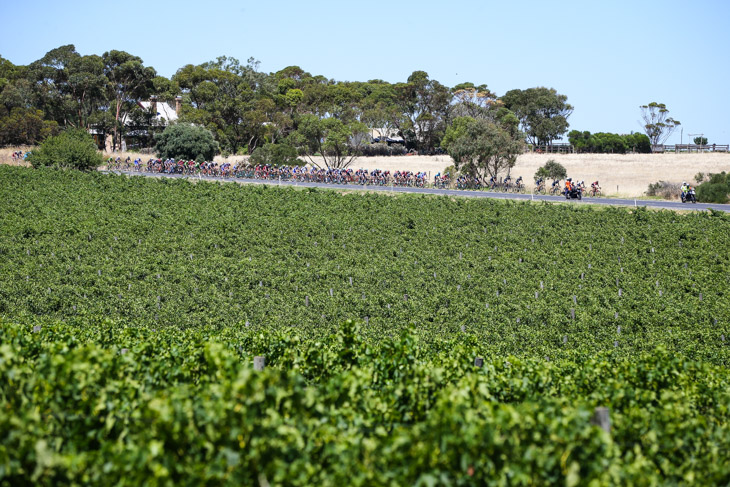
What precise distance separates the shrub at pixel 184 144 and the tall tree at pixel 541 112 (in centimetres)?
5980

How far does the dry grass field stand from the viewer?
227ft

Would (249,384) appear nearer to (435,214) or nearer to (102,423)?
(102,423)

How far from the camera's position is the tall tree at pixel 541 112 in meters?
113

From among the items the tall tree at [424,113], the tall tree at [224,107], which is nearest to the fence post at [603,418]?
the tall tree at [224,107]

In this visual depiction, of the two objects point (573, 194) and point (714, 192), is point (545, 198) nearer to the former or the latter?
point (573, 194)

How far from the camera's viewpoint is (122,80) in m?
92.1

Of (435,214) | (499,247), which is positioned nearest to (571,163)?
(435,214)

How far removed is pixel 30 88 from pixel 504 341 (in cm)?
8516

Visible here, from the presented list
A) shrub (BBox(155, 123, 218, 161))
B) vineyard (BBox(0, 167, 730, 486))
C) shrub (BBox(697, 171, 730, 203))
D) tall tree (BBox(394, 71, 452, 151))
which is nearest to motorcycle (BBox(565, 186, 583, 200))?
vineyard (BBox(0, 167, 730, 486))

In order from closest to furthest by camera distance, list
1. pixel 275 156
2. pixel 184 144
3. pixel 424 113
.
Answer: pixel 275 156 < pixel 184 144 < pixel 424 113

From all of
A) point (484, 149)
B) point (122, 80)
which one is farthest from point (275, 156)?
point (122, 80)

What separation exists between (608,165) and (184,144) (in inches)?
1883

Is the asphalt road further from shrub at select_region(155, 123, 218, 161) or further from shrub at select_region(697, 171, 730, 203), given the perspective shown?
shrub at select_region(155, 123, 218, 161)

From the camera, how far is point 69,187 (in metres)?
45.3
